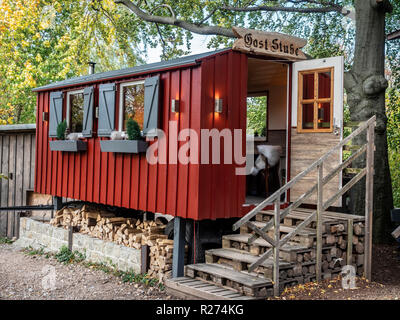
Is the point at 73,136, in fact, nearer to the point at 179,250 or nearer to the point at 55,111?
the point at 55,111

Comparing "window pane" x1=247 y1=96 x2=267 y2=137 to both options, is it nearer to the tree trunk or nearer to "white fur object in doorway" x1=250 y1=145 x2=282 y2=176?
the tree trunk

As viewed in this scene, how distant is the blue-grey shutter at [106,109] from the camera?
27.2ft

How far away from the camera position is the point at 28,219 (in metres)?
10.6

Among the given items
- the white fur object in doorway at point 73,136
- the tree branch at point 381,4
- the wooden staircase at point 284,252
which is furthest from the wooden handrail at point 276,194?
the white fur object in doorway at point 73,136

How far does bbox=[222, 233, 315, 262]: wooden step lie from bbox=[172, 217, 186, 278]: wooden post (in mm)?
643

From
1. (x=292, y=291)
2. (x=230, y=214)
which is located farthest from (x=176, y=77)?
(x=292, y=291)

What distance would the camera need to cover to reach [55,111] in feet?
32.8

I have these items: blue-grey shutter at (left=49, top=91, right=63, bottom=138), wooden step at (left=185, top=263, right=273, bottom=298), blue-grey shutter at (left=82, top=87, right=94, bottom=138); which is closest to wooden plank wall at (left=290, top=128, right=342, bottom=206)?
wooden step at (left=185, top=263, right=273, bottom=298)

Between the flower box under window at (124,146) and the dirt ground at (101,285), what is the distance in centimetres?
210

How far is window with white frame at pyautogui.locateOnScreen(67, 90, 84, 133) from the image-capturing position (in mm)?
9430

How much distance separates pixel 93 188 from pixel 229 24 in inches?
315

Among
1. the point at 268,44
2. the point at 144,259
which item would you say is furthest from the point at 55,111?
the point at 268,44

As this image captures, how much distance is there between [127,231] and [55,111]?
138 inches

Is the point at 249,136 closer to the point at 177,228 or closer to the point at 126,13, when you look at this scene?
the point at 177,228
